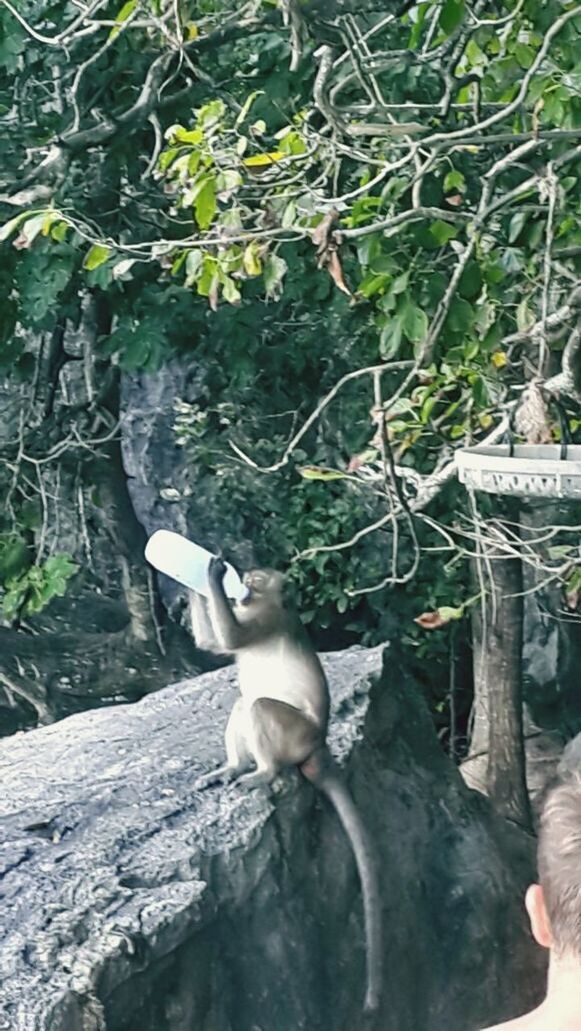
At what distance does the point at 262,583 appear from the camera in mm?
5188

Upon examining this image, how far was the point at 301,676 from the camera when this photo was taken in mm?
4875

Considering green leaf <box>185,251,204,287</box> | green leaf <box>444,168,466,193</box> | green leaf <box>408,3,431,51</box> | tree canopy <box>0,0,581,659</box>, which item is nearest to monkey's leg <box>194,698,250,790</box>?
tree canopy <box>0,0,581,659</box>

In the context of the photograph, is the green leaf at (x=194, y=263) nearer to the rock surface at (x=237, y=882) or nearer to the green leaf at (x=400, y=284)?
the green leaf at (x=400, y=284)

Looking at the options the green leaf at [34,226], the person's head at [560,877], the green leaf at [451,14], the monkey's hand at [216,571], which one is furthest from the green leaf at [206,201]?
the person's head at [560,877]

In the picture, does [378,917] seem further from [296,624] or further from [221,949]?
[296,624]

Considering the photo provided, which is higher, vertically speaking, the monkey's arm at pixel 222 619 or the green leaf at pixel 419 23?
the green leaf at pixel 419 23

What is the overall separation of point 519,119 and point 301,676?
2.02 m

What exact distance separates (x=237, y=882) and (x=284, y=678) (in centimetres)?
86

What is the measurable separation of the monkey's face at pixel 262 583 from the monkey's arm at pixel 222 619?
0.60ft

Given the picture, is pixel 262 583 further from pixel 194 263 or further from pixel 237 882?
pixel 194 263

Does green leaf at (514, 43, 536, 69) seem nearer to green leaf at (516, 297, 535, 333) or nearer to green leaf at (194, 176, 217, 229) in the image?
green leaf at (516, 297, 535, 333)

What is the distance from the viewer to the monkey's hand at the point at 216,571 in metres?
4.71

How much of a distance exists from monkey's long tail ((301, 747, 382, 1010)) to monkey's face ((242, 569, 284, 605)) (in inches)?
27.4

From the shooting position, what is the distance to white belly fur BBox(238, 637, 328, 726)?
15.8ft
